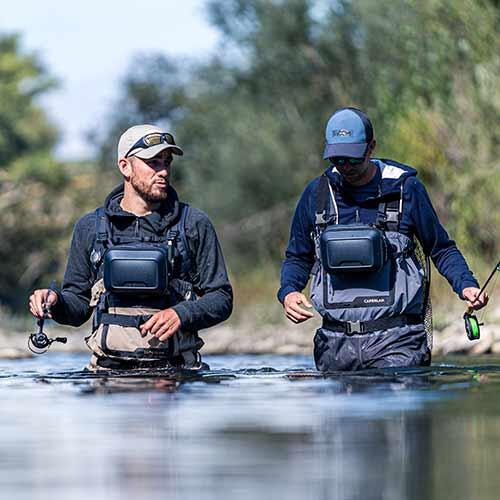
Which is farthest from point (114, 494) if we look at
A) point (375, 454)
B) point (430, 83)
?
point (430, 83)

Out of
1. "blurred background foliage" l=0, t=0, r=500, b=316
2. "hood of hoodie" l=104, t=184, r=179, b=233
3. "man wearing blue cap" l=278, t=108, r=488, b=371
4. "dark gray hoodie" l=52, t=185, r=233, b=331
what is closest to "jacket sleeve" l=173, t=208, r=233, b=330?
"dark gray hoodie" l=52, t=185, r=233, b=331

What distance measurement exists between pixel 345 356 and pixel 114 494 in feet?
12.8

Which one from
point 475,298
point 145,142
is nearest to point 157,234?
point 145,142

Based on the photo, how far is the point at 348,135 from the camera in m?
8.32

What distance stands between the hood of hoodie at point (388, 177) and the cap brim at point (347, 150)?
0.59 ft

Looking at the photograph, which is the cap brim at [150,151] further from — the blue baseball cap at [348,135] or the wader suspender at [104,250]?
the blue baseball cap at [348,135]

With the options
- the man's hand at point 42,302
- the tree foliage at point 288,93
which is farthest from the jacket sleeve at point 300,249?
the tree foliage at point 288,93

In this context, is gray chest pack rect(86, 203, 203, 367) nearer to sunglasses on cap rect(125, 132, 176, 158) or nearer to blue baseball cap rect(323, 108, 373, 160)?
Answer: sunglasses on cap rect(125, 132, 176, 158)

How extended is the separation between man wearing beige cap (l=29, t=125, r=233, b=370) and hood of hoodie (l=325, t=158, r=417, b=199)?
28.7 inches

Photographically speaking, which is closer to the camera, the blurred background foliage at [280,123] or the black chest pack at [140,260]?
the black chest pack at [140,260]

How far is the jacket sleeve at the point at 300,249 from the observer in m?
8.56

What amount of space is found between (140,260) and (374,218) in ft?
4.14

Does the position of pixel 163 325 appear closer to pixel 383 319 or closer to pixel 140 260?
pixel 140 260

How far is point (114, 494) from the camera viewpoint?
15.3 feet
